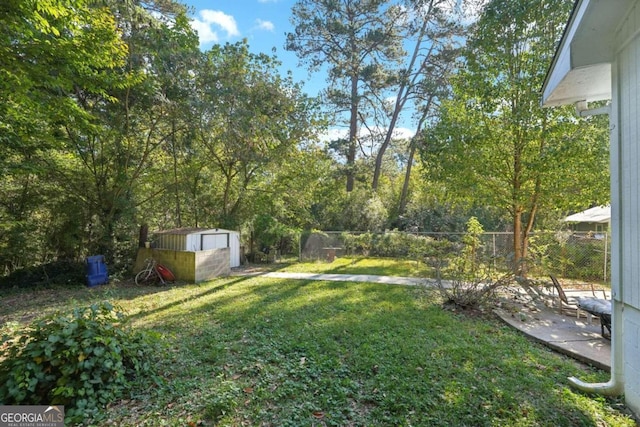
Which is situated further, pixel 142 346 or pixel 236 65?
pixel 236 65

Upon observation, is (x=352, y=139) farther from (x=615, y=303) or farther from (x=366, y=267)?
(x=615, y=303)

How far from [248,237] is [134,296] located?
19.4 ft

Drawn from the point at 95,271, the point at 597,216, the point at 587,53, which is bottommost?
the point at 95,271

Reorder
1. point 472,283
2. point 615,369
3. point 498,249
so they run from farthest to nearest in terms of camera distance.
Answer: point 498,249 → point 472,283 → point 615,369

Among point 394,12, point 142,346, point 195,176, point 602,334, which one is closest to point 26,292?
point 195,176

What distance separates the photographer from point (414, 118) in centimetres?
1756

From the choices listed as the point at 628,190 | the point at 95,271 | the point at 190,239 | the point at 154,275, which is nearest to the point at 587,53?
the point at 628,190

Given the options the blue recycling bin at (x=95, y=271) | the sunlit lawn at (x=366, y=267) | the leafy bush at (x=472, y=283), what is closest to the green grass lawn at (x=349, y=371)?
the leafy bush at (x=472, y=283)

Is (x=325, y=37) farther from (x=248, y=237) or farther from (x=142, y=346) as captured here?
(x=142, y=346)

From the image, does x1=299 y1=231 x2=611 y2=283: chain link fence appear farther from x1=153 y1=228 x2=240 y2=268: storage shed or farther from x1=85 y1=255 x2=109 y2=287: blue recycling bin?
x1=85 y1=255 x2=109 y2=287: blue recycling bin

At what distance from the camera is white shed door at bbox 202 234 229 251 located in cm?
918

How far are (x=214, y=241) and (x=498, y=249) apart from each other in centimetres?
899

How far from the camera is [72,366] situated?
8.45ft

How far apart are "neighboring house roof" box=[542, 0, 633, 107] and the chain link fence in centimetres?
289
